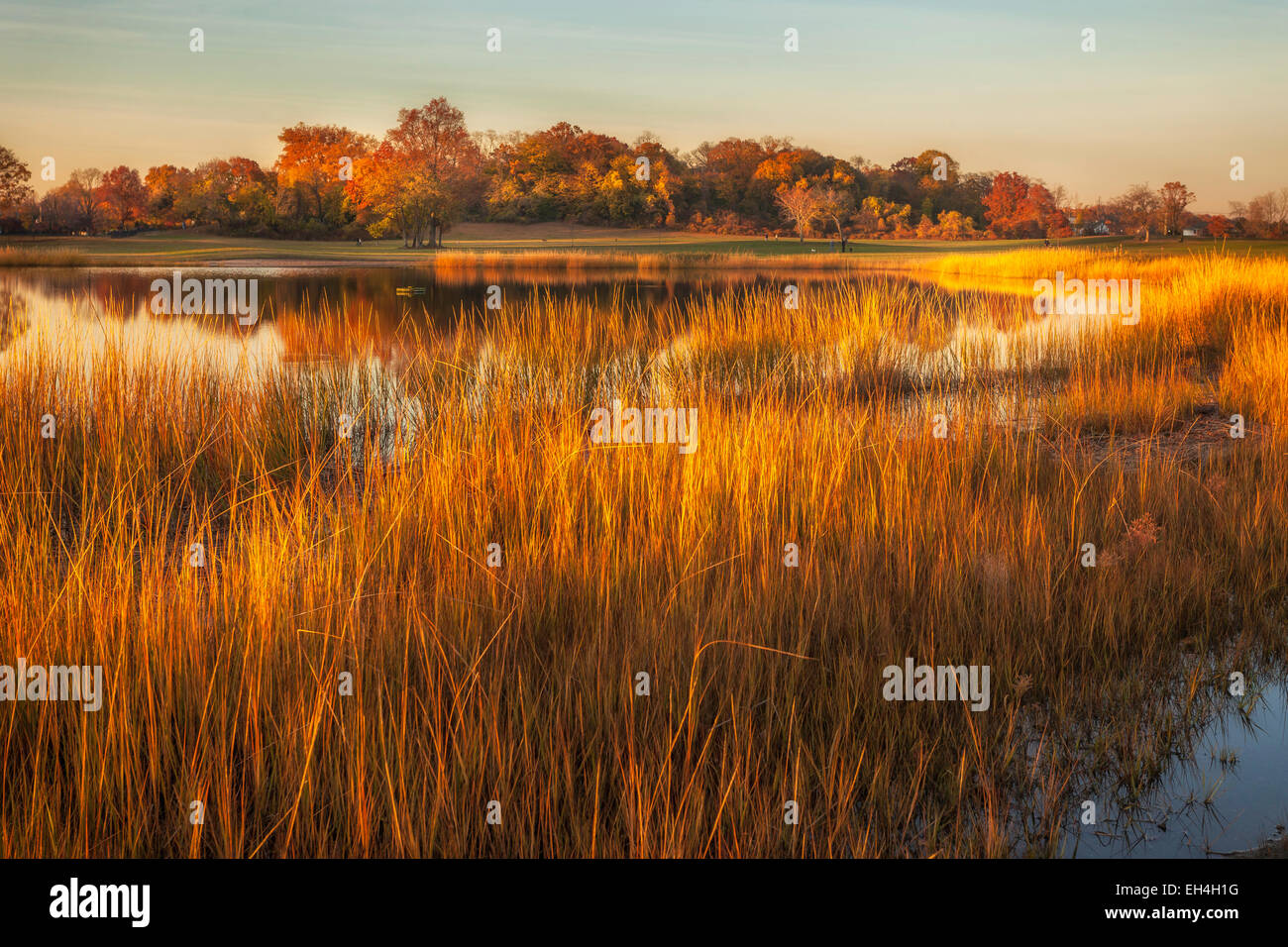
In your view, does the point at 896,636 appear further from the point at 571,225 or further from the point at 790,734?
the point at 571,225

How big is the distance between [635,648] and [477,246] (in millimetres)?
62211

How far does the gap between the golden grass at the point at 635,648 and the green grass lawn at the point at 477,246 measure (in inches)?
1331

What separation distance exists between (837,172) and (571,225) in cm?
2763

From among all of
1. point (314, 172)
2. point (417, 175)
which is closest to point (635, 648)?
point (417, 175)

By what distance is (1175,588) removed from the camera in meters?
3.79

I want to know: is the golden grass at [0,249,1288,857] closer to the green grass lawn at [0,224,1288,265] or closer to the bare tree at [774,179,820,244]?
the green grass lawn at [0,224,1288,265]

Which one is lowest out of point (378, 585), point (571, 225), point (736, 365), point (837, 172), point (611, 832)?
point (611, 832)

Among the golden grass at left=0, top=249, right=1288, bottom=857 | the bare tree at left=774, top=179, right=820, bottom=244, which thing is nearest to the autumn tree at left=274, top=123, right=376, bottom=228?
the bare tree at left=774, top=179, right=820, bottom=244

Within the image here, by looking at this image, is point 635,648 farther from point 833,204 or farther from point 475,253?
point 833,204

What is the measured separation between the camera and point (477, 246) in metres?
61.8

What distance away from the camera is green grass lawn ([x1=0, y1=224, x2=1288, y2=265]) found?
1704 inches

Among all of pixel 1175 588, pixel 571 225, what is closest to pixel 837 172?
pixel 571 225

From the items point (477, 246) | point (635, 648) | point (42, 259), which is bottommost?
point (635, 648)

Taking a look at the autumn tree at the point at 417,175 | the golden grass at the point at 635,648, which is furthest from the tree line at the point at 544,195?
the golden grass at the point at 635,648
